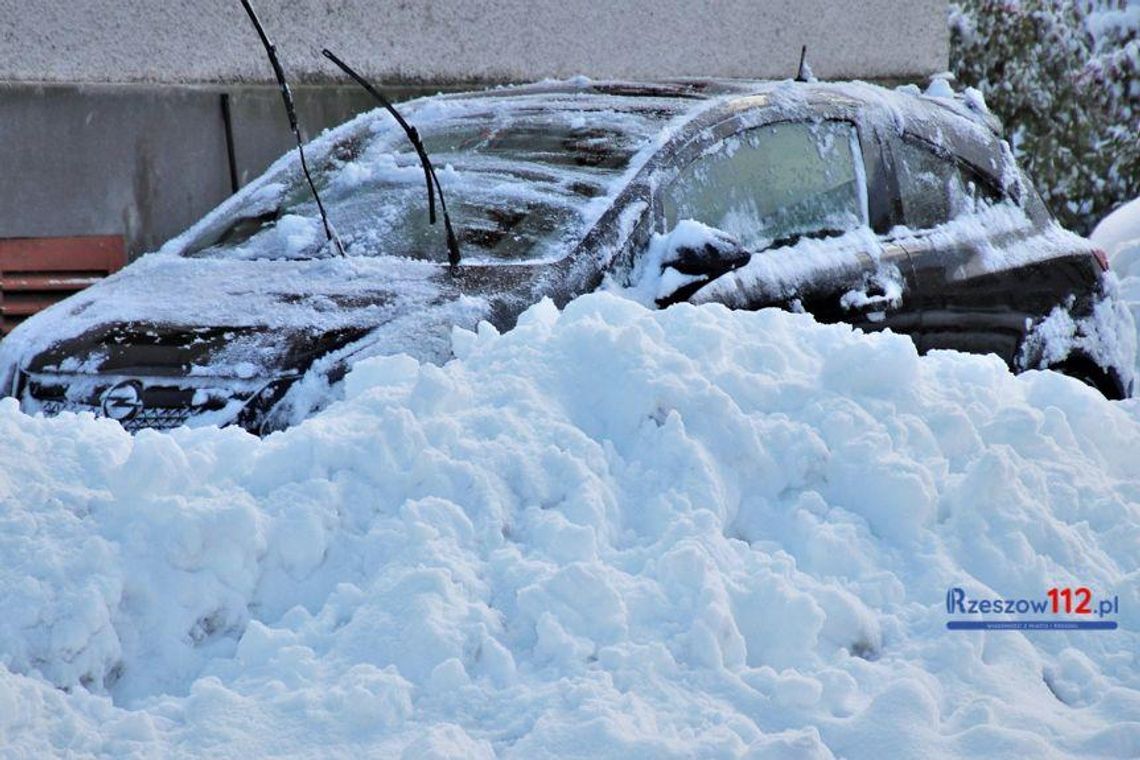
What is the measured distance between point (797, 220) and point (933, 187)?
84cm

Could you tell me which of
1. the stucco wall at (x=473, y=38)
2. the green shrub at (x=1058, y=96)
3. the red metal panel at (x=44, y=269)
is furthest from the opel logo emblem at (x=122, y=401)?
the green shrub at (x=1058, y=96)

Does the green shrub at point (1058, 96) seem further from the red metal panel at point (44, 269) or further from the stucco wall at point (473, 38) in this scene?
the red metal panel at point (44, 269)

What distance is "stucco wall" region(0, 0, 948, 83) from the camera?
8203mm

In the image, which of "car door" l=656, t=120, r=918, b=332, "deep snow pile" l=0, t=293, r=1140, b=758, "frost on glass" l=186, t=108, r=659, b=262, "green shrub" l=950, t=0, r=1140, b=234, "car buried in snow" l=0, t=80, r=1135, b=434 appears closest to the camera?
"deep snow pile" l=0, t=293, r=1140, b=758

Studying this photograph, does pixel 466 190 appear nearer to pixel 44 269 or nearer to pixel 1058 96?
pixel 44 269

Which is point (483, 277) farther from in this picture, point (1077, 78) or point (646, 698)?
point (1077, 78)

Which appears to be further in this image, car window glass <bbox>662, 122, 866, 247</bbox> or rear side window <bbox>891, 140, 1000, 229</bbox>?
rear side window <bbox>891, 140, 1000, 229</bbox>

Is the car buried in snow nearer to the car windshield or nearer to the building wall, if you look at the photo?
the car windshield

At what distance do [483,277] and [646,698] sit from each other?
1.86m

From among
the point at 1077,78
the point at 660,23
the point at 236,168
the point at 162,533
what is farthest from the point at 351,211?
the point at 1077,78

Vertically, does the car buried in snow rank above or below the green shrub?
above

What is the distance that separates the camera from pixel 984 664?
3.48 meters

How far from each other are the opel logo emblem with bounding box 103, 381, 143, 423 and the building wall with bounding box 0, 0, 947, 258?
367 cm

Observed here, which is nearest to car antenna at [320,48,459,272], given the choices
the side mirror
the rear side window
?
the side mirror
